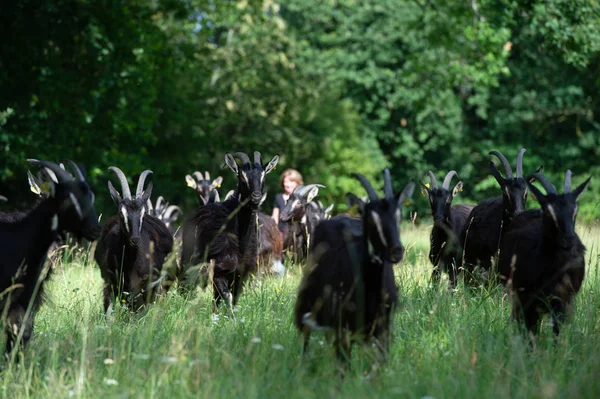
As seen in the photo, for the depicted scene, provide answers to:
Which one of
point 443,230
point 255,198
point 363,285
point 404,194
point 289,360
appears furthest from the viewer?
point 443,230

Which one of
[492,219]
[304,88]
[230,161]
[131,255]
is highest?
[304,88]

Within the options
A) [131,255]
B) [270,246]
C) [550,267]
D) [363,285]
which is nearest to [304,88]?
[270,246]

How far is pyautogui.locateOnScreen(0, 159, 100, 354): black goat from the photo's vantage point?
6750 millimetres

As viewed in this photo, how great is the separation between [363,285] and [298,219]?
8910 millimetres

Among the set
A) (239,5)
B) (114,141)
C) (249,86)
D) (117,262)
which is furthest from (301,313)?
(249,86)

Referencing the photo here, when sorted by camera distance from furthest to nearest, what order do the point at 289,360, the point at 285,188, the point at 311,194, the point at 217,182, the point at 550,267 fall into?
the point at 285,188
the point at 217,182
the point at 311,194
the point at 550,267
the point at 289,360

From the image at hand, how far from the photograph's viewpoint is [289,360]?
6.60m

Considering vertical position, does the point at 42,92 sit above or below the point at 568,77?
below

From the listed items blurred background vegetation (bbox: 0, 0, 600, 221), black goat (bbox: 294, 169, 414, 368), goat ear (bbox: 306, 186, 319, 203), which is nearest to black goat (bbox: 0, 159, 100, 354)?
black goat (bbox: 294, 169, 414, 368)

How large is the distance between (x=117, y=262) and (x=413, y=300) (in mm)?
3377

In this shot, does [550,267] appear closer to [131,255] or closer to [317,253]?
[317,253]

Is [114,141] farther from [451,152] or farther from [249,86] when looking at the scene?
[451,152]

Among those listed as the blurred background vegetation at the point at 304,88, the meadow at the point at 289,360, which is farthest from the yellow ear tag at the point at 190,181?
the meadow at the point at 289,360

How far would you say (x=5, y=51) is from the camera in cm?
1767
